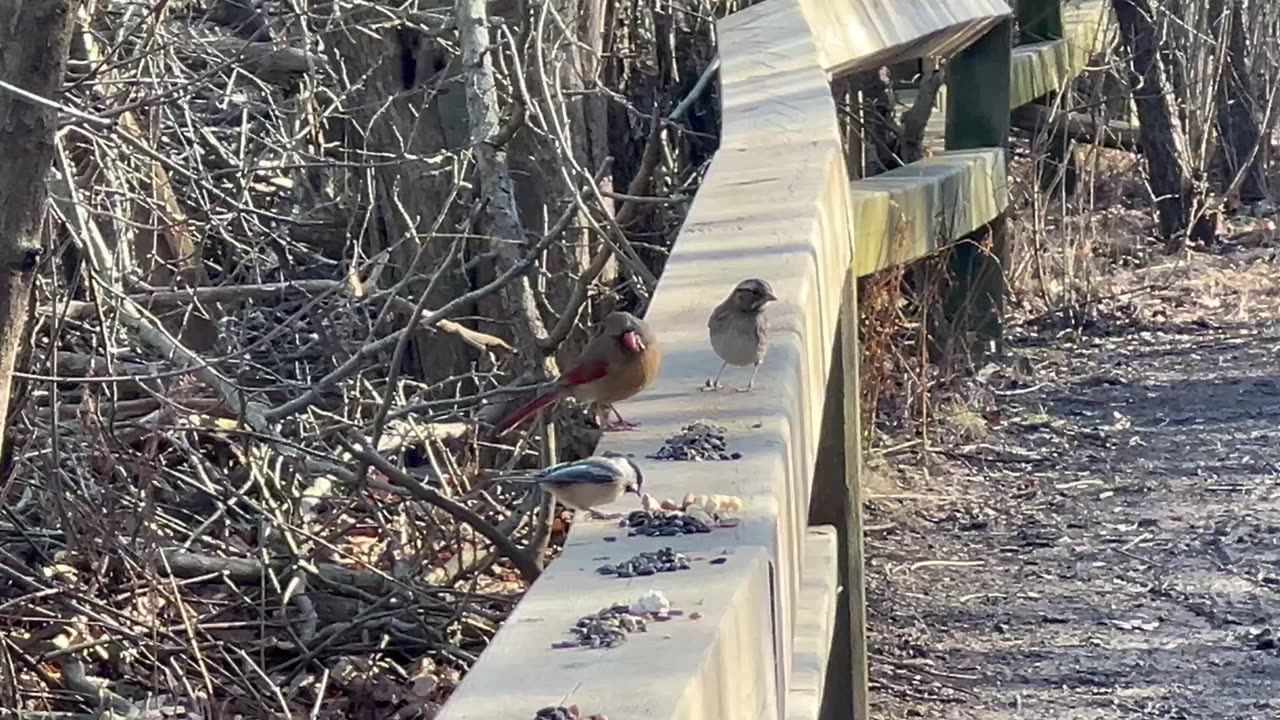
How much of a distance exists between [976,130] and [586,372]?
12.0ft

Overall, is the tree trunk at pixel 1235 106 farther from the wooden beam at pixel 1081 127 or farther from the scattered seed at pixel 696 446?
the scattered seed at pixel 696 446

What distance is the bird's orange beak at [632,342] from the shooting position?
119 inches

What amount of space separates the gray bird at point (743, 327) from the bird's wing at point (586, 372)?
0.83 metres

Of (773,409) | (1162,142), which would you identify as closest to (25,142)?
(773,409)

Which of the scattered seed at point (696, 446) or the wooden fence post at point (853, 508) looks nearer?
the scattered seed at point (696, 446)

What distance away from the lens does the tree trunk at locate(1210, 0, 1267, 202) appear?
10852 millimetres

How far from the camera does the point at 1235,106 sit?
1096cm

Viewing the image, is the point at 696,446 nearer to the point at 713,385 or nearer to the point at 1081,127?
the point at 713,385

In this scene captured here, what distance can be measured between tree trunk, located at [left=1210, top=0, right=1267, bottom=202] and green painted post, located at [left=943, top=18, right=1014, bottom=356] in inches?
153

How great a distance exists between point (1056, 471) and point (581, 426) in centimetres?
169

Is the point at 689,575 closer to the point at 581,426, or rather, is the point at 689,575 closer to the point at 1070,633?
the point at 1070,633

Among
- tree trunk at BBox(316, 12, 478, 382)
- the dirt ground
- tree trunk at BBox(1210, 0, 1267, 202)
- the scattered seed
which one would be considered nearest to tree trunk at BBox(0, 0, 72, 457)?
the scattered seed

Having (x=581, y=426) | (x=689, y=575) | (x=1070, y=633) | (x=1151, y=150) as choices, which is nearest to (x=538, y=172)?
(x=581, y=426)

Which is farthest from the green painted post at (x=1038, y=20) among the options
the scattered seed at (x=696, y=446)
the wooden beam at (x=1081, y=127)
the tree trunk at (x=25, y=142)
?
the scattered seed at (x=696, y=446)
